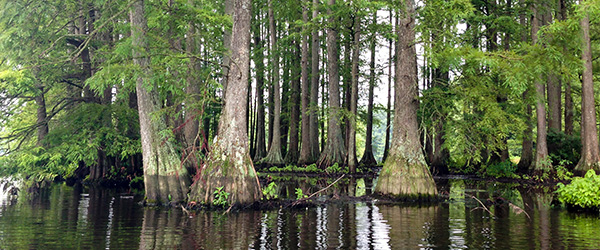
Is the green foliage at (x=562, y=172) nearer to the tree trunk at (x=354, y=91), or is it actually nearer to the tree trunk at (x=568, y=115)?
the tree trunk at (x=568, y=115)

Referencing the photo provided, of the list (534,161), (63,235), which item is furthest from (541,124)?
(63,235)

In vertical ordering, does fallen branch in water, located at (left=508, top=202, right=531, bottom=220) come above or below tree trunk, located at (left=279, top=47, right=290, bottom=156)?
below

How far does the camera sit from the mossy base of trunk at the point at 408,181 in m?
15.0

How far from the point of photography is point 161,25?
1493cm

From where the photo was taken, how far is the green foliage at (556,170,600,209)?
12.7 meters

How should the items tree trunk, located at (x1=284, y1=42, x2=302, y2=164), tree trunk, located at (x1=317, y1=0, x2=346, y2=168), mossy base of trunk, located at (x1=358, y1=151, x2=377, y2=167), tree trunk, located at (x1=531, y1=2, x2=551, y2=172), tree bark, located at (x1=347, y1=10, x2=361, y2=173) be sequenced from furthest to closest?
1. mossy base of trunk, located at (x1=358, y1=151, x2=377, y2=167)
2. tree trunk, located at (x1=284, y1=42, x2=302, y2=164)
3. tree trunk, located at (x1=317, y1=0, x2=346, y2=168)
4. tree bark, located at (x1=347, y1=10, x2=361, y2=173)
5. tree trunk, located at (x1=531, y1=2, x2=551, y2=172)

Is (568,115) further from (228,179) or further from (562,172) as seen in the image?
(228,179)

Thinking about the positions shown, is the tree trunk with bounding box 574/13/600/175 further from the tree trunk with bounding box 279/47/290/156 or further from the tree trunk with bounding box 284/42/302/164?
the tree trunk with bounding box 279/47/290/156

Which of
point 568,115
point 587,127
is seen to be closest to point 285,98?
point 568,115

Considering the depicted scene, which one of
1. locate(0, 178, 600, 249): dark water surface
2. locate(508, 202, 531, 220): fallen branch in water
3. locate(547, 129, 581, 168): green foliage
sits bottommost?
locate(0, 178, 600, 249): dark water surface

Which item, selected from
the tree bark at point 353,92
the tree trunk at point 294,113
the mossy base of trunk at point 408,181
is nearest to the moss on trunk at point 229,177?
the mossy base of trunk at point 408,181

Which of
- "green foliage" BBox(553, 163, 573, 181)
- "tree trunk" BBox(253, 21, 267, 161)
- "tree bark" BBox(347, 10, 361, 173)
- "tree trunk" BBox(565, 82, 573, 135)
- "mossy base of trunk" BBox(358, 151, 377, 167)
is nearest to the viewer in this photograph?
"green foliage" BBox(553, 163, 573, 181)

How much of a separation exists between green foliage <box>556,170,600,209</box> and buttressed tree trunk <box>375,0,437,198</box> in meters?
3.65

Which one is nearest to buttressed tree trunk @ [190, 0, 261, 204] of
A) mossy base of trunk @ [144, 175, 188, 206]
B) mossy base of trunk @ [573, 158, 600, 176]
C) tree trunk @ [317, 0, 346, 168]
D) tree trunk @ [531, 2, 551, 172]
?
mossy base of trunk @ [144, 175, 188, 206]
